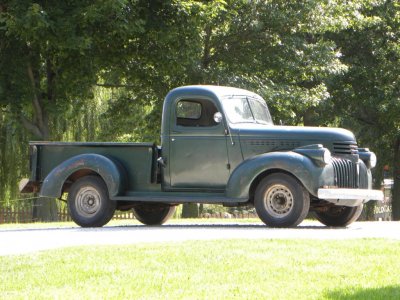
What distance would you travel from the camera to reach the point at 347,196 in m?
14.6

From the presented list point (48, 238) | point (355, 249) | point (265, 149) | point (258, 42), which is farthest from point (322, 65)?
point (355, 249)

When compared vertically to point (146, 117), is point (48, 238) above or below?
below

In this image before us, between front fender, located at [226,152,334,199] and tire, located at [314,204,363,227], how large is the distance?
4.98 feet

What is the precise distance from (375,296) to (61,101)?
20.8 m

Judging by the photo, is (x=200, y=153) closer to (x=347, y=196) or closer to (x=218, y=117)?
(x=218, y=117)

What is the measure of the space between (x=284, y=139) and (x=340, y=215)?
1896 millimetres

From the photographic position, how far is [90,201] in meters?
16.1

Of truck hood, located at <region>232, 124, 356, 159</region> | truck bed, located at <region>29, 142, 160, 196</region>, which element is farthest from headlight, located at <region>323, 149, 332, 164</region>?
truck bed, located at <region>29, 142, 160, 196</region>

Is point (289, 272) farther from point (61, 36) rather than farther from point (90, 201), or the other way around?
point (61, 36)

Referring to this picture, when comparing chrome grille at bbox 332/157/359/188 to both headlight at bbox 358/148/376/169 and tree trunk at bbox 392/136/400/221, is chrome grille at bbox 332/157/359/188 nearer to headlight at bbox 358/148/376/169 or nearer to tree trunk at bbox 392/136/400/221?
headlight at bbox 358/148/376/169

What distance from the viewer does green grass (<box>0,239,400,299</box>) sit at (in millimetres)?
7746

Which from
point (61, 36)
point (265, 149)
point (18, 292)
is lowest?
point (18, 292)

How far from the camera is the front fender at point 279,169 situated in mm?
14406

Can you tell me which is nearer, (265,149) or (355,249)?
(355,249)
